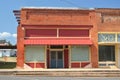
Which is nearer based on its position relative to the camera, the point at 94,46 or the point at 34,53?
the point at 34,53

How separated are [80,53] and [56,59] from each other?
3195 millimetres

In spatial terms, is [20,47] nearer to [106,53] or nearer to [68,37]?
[68,37]

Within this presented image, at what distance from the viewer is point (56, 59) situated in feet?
137

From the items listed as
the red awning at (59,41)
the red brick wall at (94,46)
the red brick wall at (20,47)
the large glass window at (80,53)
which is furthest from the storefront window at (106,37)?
the red brick wall at (20,47)

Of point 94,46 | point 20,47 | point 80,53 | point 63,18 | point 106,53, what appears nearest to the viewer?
point 20,47

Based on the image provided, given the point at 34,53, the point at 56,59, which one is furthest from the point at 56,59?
the point at 34,53

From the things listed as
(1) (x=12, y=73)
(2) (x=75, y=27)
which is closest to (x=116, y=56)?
(2) (x=75, y=27)

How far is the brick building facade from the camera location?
133 feet

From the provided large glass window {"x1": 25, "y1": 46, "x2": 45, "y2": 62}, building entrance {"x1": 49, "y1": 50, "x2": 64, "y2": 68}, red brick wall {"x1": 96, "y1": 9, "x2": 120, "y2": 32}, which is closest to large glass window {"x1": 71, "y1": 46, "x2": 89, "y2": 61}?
building entrance {"x1": 49, "y1": 50, "x2": 64, "y2": 68}

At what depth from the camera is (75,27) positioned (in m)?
A: 41.3

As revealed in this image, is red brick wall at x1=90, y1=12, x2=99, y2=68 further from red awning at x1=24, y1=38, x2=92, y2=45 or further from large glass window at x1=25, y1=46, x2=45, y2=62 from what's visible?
large glass window at x1=25, y1=46, x2=45, y2=62

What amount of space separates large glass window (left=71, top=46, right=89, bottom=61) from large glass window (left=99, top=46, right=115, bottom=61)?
1.94m

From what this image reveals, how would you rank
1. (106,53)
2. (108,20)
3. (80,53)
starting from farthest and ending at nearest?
(106,53) → (108,20) → (80,53)

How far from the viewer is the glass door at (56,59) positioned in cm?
4159
